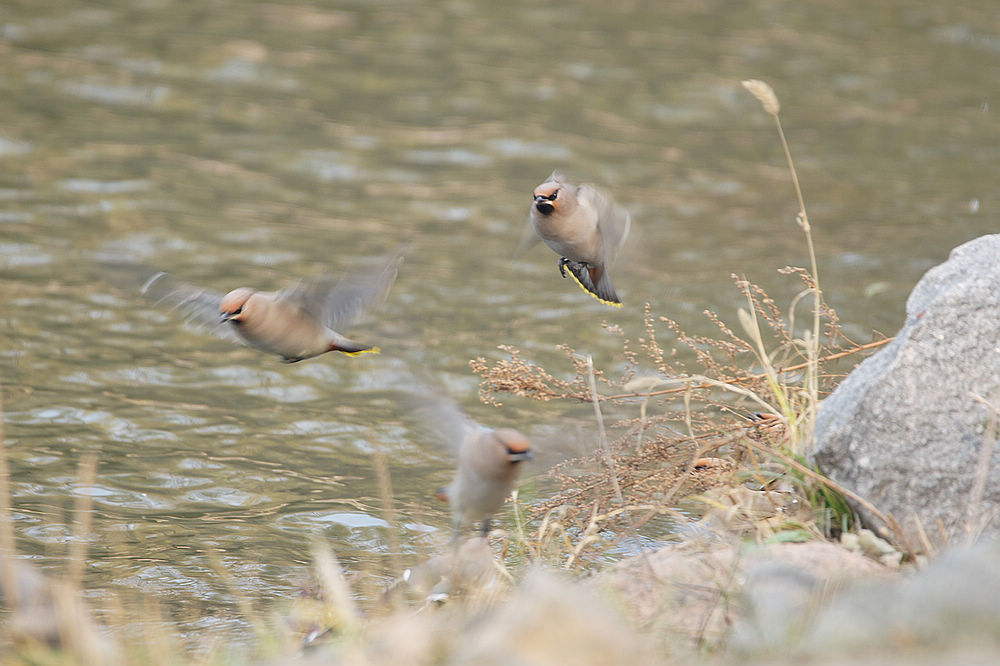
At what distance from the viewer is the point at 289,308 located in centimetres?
460

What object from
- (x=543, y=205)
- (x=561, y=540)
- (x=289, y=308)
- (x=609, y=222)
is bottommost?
(x=561, y=540)

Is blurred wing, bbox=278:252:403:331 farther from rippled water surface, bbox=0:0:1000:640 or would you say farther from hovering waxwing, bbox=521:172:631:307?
rippled water surface, bbox=0:0:1000:640

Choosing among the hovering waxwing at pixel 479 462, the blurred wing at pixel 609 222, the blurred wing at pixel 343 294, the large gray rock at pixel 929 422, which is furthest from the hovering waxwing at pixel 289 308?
the large gray rock at pixel 929 422

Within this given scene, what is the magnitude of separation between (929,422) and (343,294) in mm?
1994

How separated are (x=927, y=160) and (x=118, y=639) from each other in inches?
352

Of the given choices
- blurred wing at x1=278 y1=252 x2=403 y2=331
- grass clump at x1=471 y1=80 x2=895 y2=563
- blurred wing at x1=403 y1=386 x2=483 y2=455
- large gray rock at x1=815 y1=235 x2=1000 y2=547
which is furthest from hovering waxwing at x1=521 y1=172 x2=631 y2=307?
large gray rock at x1=815 y1=235 x2=1000 y2=547

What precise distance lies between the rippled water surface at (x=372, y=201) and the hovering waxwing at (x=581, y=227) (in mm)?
186

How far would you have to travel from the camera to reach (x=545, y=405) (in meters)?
7.29

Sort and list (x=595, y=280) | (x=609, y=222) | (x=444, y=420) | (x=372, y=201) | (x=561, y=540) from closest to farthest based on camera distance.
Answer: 1. (x=444, y=420)
2. (x=561, y=540)
3. (x=609, y=222)
4. (x=595, y=280)
5. (x=372, y=201)

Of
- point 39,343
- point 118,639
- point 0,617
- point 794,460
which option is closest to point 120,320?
point 39,343

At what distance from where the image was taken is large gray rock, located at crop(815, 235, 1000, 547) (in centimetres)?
375

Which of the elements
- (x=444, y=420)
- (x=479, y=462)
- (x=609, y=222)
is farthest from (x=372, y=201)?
(x=479, y=462)

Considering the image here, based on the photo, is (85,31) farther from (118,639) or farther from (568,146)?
(118,639)

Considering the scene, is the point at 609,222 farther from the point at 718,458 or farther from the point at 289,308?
the point at 289,308
